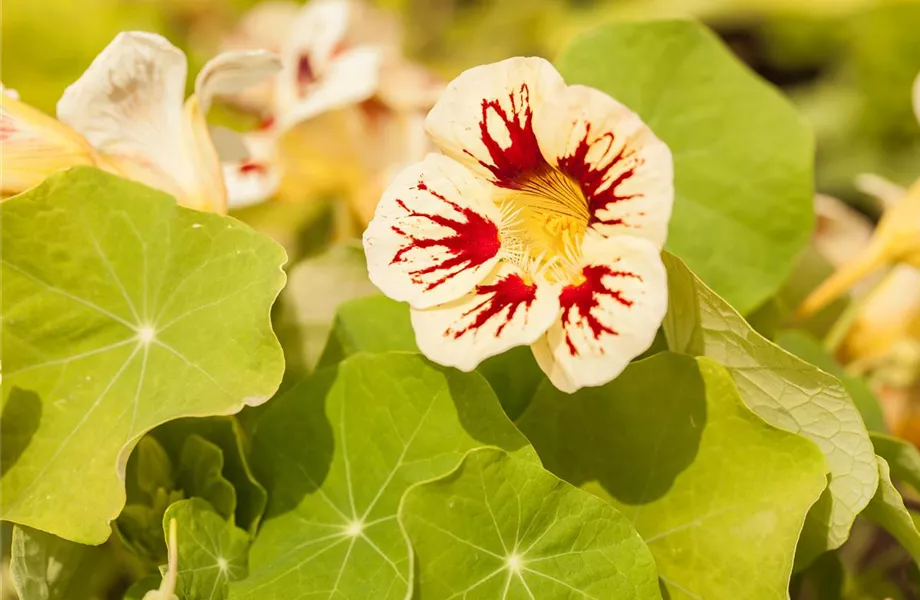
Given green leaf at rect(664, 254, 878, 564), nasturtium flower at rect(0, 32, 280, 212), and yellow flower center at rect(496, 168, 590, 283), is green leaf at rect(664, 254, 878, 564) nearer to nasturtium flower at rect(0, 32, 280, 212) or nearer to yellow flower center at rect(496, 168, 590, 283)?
yellow flower center at rect(496, 168, 590, 283)

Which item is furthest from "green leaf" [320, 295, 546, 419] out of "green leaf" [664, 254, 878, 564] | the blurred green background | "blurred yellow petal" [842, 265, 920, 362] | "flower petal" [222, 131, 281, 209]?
the blurred green background

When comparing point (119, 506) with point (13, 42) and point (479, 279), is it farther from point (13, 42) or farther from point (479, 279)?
point (13, 42)

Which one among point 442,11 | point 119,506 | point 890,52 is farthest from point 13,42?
point 890,52

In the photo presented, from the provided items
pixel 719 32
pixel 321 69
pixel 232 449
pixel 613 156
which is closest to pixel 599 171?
pixel 613 156

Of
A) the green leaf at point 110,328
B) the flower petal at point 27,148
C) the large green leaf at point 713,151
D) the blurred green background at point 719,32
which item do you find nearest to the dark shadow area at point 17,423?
the green leaf at point 110,328

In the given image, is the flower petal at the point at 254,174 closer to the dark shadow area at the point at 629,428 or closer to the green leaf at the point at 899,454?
the dark shadow area at the point at 629,428
